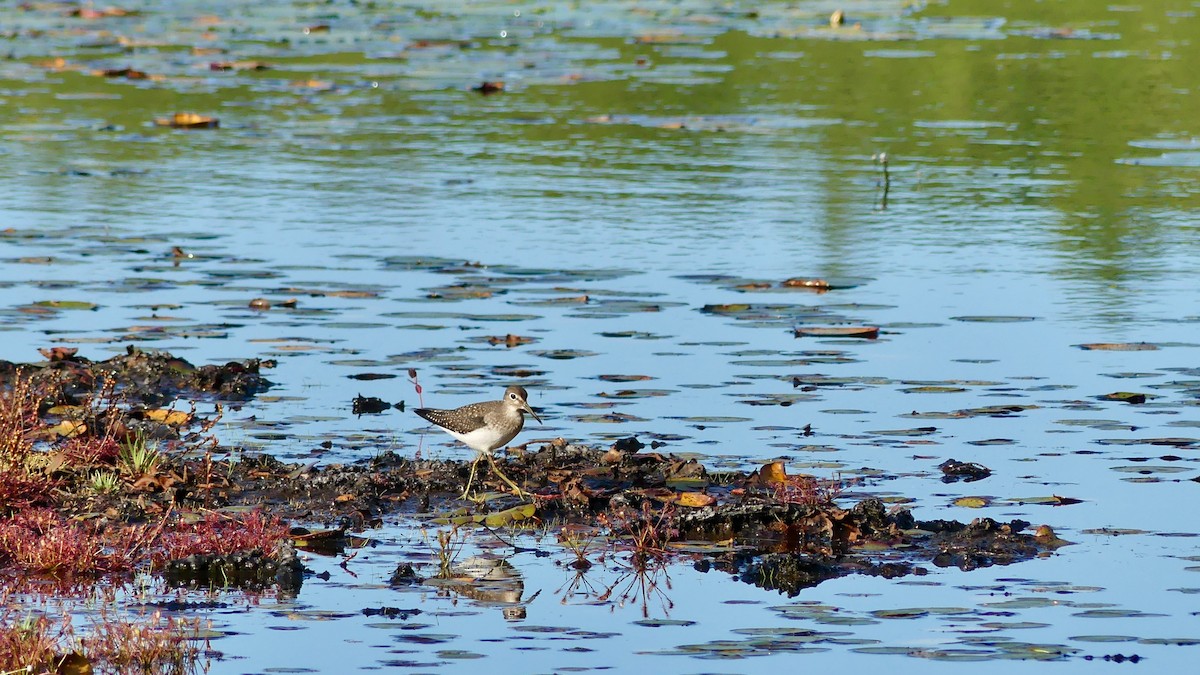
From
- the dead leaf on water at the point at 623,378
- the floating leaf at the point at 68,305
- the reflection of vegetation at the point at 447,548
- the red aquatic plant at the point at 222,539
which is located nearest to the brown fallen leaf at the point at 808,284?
the dead leaf on water at the point at 623,378

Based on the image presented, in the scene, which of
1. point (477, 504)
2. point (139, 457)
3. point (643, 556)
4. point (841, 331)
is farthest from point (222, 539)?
point (841, 331)

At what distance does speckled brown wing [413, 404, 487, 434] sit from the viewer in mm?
8586

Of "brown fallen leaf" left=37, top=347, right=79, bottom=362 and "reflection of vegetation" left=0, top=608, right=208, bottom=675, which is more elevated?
"brown fallen leaf" left=37, top=347, right=79, bottom=362

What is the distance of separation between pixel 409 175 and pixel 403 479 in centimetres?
993

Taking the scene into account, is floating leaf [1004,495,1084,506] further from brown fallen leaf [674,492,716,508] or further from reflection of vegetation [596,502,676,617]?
reflection of vegetation [596,502,676,617]

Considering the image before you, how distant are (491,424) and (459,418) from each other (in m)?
0.27

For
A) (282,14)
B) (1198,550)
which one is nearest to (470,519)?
(1198,550)

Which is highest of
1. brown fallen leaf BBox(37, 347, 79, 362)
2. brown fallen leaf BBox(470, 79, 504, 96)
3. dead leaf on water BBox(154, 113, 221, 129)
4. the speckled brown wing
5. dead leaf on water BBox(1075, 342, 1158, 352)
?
brown fallen leaf BBox(470, 79, 504, 96)

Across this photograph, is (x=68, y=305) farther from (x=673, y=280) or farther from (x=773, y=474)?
(x=773, y=474)

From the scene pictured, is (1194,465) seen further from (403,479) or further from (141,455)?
(141,455)

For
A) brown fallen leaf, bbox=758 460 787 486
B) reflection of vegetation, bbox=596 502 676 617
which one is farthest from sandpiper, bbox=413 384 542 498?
brown fallen leaf, bbox=758 460 787 486

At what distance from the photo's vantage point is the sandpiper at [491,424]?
27.8ft

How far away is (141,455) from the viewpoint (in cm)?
838

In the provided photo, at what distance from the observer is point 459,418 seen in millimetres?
8711
